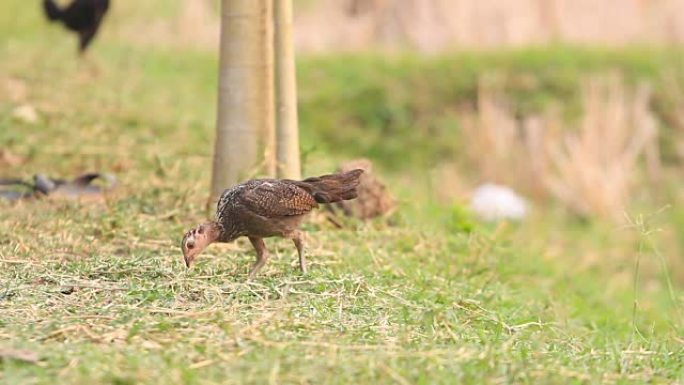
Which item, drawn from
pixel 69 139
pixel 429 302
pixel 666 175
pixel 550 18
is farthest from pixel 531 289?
pixel 550 18

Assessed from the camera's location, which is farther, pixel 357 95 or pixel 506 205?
pixel 357 95

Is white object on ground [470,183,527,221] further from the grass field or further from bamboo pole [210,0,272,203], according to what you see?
bamboo pole [210,0,272,203]

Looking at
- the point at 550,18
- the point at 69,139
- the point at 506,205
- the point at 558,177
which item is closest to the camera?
the point at 69,139

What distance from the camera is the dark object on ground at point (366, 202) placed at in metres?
7.25

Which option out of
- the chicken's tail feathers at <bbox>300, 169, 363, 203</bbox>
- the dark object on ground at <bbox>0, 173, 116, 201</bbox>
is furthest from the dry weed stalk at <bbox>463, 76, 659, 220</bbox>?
the chicken's tail feathers at <bbox>300, 169, 363, 203</bbox>

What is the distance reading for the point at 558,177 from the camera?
41.1ft

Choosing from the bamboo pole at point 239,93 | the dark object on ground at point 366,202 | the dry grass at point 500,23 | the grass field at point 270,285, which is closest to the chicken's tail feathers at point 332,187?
the grass field at point 270,285

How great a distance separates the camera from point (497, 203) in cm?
1121

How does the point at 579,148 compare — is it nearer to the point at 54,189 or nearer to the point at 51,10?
the point at 51,10

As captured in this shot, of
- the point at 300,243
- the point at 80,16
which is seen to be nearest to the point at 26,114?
the point at 80,16

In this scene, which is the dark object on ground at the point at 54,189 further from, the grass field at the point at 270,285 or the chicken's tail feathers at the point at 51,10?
the chicken's tail feathers at the point at 51,10

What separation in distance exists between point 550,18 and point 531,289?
9.13m

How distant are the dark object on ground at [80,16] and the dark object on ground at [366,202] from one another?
326 centimetres

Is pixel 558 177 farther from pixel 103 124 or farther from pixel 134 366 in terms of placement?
pixel 134 366
